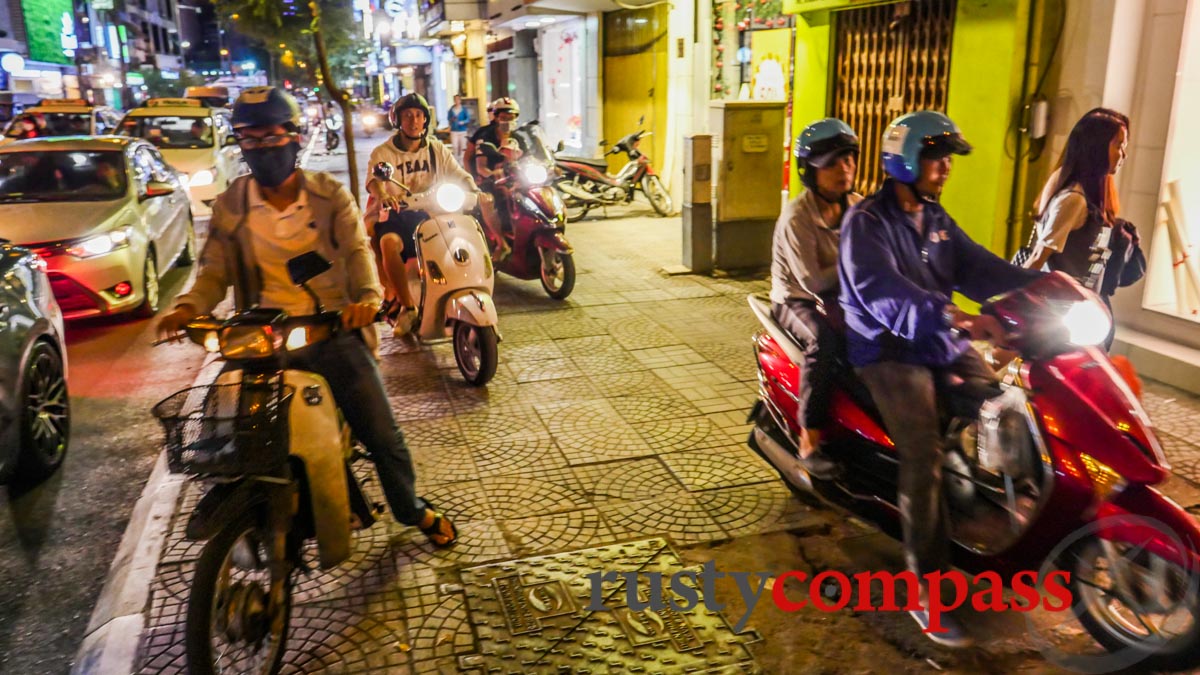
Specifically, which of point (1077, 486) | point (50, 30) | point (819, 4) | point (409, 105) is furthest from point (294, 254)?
point (50, 30)

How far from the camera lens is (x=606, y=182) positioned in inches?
563

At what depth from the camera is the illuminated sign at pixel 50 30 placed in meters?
37.6

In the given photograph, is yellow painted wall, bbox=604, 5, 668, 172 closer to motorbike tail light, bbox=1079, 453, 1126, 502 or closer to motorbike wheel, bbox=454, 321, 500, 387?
motorbike wheel, bbox=454, 321, 500, 387

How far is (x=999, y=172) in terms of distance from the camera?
7.37m

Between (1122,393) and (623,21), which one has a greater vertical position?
(623,21)

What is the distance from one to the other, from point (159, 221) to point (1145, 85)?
29.5 ft

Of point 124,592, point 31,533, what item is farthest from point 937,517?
point 31,533

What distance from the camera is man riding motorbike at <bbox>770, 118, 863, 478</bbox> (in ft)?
12.9

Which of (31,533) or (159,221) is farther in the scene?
(159,221)

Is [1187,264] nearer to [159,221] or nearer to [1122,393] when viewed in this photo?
[1122,393]

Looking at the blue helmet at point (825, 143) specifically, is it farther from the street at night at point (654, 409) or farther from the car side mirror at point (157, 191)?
the car side mirror at point (157, 191)

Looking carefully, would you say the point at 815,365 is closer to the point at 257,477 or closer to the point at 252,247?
the point at 257,477

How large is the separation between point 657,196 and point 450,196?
8085 mm

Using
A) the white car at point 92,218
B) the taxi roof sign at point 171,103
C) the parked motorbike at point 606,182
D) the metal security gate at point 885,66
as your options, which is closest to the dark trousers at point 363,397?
the white car at point 92,218
